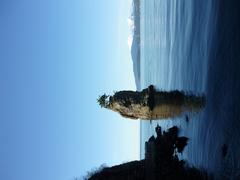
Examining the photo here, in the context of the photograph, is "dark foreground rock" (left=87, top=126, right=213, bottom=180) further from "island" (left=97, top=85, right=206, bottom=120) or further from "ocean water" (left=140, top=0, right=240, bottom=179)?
"island" (left=97, top=85, right=206, bottom=120)

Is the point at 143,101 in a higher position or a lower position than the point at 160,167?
higher

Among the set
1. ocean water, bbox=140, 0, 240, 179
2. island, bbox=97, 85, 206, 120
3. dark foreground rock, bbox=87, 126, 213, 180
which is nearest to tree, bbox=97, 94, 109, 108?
island, bbox=97, 85, 206, 120

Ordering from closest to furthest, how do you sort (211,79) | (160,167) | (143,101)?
(160,167)
(211,79)
(143,101)

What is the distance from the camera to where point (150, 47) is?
99375mm

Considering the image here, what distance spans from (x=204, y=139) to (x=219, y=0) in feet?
30.6

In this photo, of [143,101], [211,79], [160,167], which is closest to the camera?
[160,167]

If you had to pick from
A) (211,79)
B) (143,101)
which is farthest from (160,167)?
(143,101)

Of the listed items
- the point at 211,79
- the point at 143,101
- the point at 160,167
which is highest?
the point at 211,79

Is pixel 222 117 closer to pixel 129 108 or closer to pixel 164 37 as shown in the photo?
pixel 129 108

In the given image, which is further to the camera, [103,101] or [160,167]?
[103,101]

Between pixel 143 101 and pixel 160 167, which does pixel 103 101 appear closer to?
pixel 143 101

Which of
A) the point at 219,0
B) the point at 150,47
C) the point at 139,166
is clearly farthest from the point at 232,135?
the point at 150,47

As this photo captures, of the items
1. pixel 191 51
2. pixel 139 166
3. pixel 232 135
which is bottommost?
pixel 139 166

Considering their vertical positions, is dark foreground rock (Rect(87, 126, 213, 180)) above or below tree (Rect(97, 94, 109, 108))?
below
